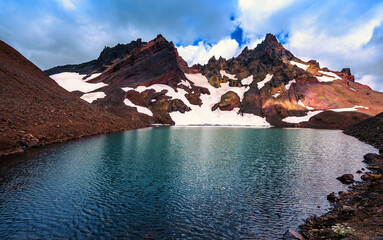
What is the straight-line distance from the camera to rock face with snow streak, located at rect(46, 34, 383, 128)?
10225 centimetres

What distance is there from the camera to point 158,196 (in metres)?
13.9

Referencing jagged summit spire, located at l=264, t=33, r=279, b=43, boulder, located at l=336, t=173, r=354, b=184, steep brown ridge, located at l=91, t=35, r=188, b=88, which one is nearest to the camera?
boulder, located at l=336, t=173, r=354, b=184

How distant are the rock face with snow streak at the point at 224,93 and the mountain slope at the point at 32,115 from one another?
34.1 m

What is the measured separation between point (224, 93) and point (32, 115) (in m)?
130

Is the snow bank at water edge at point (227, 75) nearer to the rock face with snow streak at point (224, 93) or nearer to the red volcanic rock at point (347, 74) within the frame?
the rock face with snow streak at point (224, 93)

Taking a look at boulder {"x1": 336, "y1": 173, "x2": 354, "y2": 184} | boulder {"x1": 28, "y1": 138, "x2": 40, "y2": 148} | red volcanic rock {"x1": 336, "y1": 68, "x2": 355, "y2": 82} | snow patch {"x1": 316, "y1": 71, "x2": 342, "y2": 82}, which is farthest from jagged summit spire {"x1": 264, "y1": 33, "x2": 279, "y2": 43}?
boulder {"x1": 28, "y1": 138, "x2": 40, "y2": 148}

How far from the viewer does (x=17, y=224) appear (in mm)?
9906

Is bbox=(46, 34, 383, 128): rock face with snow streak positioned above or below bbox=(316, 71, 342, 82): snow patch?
below

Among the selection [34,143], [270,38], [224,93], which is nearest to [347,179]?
[34,143]

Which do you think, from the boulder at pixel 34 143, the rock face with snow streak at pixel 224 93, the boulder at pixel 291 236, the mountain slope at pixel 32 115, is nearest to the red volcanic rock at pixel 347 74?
the rock face with snow streak at pixel 224 93

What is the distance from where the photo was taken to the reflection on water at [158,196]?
32.1 feet

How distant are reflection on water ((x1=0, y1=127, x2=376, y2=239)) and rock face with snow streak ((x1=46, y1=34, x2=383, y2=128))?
232 feet

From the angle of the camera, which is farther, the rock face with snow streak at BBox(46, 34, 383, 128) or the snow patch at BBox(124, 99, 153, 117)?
the rock face with snow streak at BBox(46, 34, 383, 128)

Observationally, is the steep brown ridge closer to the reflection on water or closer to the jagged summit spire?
the reflection on water
